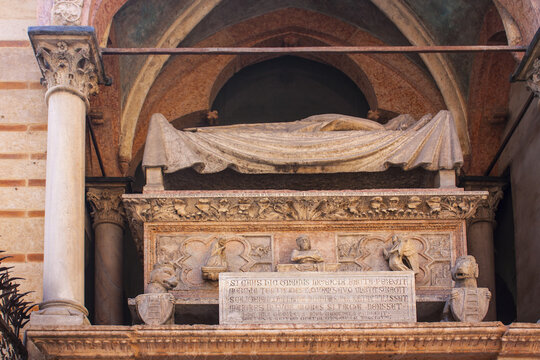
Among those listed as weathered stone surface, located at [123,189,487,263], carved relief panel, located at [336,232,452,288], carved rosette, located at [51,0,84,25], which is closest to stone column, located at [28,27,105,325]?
carved rosette, located at [51,0,84,25]

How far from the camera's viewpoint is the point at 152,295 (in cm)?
1210

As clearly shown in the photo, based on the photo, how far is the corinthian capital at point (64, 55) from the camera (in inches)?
523

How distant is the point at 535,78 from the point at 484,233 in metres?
2.49

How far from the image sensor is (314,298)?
39.5 ft

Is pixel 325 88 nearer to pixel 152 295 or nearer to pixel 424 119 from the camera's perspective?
pixel 424 119

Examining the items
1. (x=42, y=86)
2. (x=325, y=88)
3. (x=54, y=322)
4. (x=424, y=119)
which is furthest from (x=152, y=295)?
(x=325, y=88)

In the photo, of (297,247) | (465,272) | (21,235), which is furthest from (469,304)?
(21,235)

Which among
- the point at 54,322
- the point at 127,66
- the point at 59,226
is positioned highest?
the point at 127,66

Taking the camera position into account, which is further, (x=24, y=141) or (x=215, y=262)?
(x=24, y=141)

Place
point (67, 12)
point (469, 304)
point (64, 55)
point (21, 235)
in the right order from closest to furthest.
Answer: point (469, 304) < point (21, 235) < point (64, 55) < point (67, 12)

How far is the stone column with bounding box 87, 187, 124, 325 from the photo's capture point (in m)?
15.0

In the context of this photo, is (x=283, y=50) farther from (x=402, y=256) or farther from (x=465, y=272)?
(x=465, y=272)

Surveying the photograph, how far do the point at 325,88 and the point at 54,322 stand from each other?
21.1 feet

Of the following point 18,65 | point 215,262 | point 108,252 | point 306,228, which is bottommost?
point 215,262
